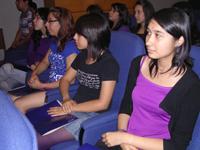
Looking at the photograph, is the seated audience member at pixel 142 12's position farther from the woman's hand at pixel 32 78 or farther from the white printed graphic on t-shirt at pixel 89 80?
the white printed graphic on t-shirt at pixel 89 80

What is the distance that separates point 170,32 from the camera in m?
1.25

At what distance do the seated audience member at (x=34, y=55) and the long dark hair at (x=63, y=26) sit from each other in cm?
43

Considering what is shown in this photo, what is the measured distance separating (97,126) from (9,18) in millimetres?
3729

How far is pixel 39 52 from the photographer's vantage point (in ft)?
9.27

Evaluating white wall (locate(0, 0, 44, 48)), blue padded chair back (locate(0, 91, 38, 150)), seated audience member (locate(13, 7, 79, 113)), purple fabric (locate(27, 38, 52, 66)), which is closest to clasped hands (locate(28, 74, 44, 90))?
seated audience member (locate(13, 7, 79, 113))

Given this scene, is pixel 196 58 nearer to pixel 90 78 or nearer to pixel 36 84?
pixel 90 78

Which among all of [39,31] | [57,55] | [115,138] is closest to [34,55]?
[39,31]

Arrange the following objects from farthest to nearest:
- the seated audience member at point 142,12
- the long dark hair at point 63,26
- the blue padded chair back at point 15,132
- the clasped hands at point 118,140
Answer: the seated audience member at point 142,12 < the long dark hair at point 63,26 < the clasped hands at point 118,140 < the blue padded chair back at point 15,132

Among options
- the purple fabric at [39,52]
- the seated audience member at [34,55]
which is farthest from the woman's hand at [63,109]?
the purple fabric at [39,52]

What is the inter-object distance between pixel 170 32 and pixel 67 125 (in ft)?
2.58

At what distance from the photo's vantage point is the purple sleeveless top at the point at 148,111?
133cm

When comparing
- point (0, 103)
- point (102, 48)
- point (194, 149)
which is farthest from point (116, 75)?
point (0, 103)

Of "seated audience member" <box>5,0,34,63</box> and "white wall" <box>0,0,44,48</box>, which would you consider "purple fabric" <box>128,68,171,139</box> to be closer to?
"seated audience member" <box>5,0,34,63</box>

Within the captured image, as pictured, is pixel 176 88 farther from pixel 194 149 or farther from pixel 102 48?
pixel 102 48
